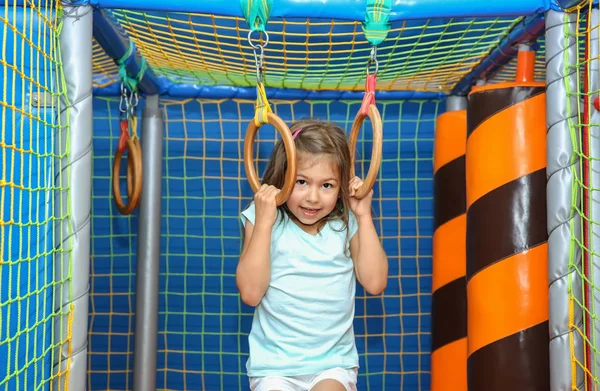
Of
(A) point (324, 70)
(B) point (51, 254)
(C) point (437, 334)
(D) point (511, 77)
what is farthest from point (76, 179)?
(D) point (511, 77)

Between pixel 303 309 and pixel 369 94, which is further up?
pixel 369 94

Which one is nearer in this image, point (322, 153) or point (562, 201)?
point (562, 201)

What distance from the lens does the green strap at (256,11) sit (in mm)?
1526

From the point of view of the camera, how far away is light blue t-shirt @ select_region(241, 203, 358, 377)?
1.70 metres

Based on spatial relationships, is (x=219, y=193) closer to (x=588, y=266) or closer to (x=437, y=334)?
(x=437, y=334)

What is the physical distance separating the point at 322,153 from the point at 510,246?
0.51 meters

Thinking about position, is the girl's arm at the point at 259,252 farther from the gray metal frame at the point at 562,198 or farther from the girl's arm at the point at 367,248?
the gray metal frame at the point at 562,198

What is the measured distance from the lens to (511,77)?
8.23 ft

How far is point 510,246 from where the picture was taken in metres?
1.64

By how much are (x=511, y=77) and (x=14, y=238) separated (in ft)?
6.02

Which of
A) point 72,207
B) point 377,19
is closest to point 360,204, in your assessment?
point 377,19

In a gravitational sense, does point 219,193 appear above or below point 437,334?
above

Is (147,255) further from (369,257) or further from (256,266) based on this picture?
(369,257)

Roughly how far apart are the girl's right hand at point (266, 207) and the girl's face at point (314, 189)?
0.06m
